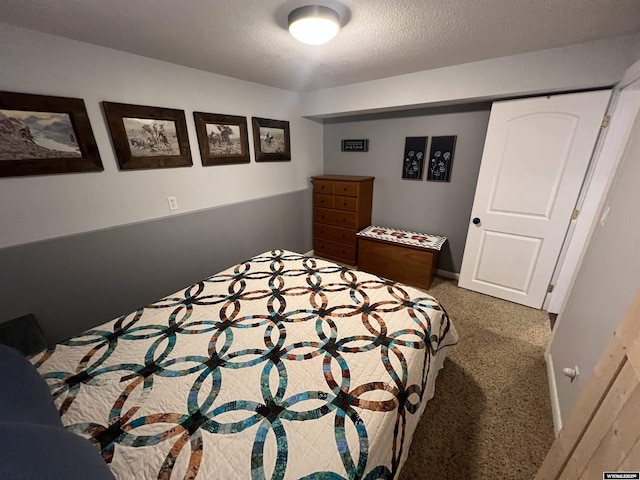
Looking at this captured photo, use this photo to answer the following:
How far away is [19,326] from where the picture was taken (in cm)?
152

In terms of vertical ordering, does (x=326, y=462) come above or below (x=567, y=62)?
below

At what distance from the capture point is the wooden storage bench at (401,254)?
104 inches

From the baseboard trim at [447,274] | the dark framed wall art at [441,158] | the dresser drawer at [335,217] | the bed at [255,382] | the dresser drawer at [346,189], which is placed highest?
the dark framed wall art at [441,158]

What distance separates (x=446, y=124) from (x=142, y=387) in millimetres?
3221

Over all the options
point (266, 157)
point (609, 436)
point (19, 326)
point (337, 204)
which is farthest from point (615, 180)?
point (19, 326)

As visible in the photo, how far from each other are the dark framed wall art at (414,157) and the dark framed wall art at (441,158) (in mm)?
96

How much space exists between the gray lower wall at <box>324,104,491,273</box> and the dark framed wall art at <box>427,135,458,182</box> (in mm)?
48

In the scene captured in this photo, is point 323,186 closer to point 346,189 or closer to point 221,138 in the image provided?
point 346,189

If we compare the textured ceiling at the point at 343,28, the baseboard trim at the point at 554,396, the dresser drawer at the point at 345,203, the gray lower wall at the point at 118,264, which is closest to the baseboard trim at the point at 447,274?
the baseboard trim at the point at 554,396

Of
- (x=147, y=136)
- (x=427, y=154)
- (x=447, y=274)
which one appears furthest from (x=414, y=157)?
(x=147, y=136)

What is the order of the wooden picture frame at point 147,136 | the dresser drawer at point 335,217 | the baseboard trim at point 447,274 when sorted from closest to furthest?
the wooden picture frame at point 147,136
the baseboard trim at point 447,274
the dresser drawer at point 335,217

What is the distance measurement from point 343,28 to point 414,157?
→ 1721 millimetres

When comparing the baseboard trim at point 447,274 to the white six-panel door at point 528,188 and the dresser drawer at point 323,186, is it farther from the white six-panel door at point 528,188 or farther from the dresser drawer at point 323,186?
the dresser drawer at point 323,186

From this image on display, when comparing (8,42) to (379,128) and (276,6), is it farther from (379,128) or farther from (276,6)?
(379,128)
